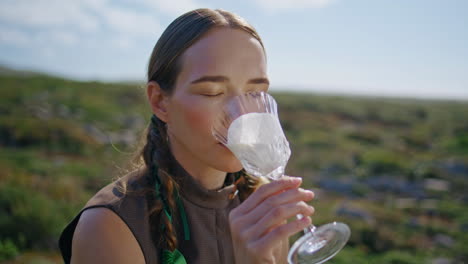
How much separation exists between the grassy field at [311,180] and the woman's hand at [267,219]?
51.3 inches

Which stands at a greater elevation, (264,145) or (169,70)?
(169,70)

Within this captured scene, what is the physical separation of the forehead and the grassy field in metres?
0.87

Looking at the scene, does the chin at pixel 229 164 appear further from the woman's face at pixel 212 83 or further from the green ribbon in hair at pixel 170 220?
the green ribbon in hair at pixel 170 220

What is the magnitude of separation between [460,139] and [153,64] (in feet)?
77.8

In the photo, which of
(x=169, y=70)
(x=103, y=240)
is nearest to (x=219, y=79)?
(x=169, y=70)

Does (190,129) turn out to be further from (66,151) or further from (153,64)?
(66,151)

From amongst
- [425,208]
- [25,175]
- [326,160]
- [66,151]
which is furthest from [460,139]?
[25,175]

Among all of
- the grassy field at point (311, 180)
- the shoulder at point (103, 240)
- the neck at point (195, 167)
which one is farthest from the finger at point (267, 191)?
the grassy field at point (311, 180)

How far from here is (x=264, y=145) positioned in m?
1.63

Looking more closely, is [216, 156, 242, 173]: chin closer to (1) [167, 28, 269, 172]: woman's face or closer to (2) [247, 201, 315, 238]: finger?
(1) [167, 28, 269, 172]: woman's face

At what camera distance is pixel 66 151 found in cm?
1379

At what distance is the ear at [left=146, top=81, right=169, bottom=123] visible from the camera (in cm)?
219

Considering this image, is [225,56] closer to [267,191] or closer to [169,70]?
[169,70]

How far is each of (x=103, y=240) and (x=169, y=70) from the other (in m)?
0.89
